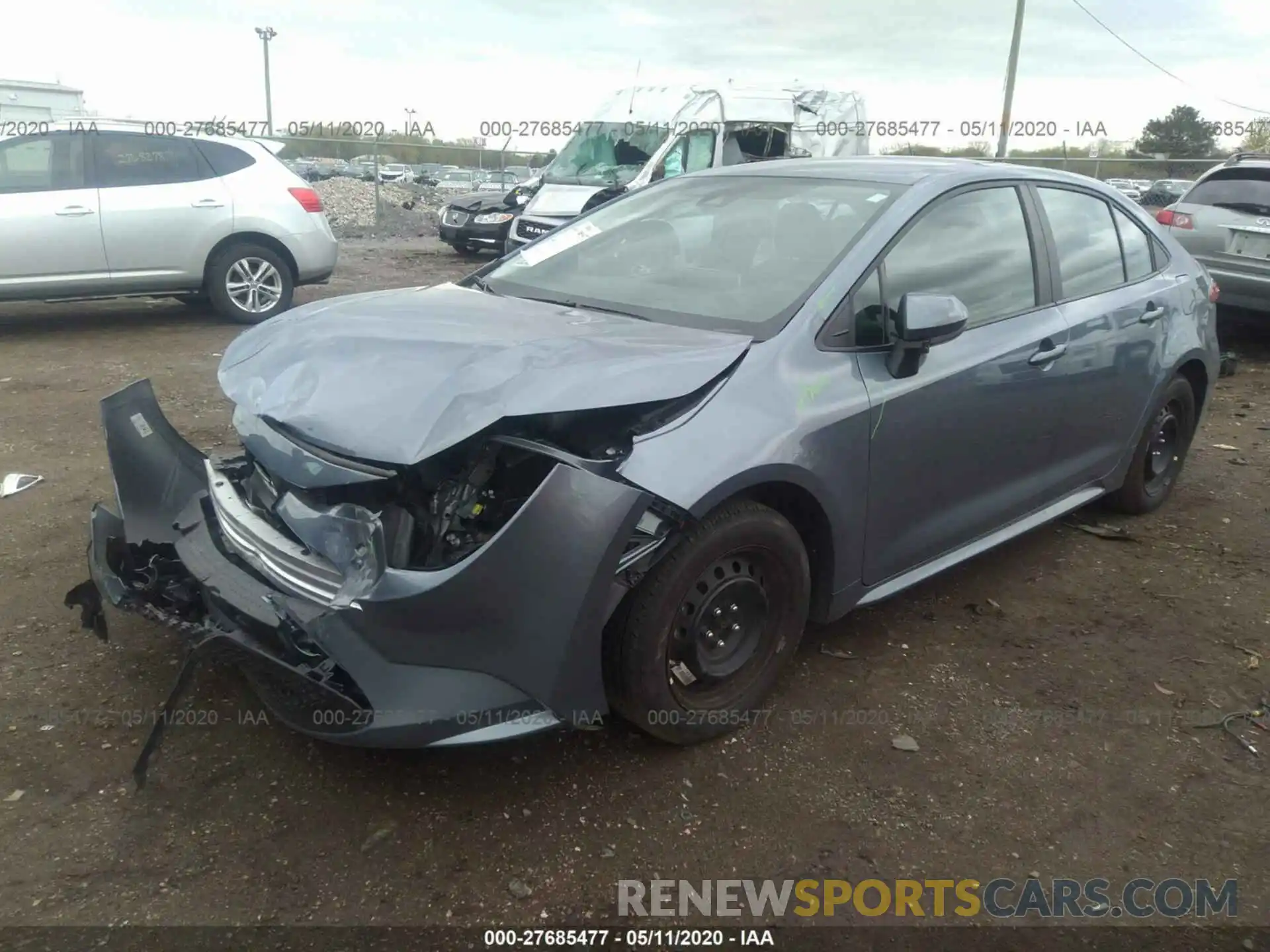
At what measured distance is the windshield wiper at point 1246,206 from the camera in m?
7.96

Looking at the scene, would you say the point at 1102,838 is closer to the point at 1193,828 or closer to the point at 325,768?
the point at 1193,828

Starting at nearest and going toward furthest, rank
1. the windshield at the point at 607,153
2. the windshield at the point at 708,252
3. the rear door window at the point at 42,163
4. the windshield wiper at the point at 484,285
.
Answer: the windshield at the point at 708,252 < the windshield wiper at the point at 484,285 < the rear door window at the point at 42,163 < the windshield at the point at 607,153

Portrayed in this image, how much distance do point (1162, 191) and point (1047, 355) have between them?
27.0 metres

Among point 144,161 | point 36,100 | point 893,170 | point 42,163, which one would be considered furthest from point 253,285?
point 36,100

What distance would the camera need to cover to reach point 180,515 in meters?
3.12

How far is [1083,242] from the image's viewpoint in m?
Result: 4.07

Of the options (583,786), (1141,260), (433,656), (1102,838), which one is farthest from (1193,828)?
(1141,260)

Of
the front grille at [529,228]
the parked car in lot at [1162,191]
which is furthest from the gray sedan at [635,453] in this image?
the parked car in lot at [1162,191]

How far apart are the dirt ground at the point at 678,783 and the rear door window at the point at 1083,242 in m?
1.31

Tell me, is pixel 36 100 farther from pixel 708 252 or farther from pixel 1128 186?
pixel 1128 186

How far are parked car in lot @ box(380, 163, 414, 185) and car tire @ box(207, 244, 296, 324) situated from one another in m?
17.1

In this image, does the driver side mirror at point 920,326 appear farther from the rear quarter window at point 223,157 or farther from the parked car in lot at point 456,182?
the parked car in lot at point 456,182

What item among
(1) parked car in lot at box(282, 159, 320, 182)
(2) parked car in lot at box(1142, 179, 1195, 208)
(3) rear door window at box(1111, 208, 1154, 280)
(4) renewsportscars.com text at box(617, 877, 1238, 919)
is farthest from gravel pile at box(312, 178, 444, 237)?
(2) parked car in lot at box(1142, 179, 1195, 208)

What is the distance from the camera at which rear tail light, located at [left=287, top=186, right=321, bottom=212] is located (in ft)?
29.2
